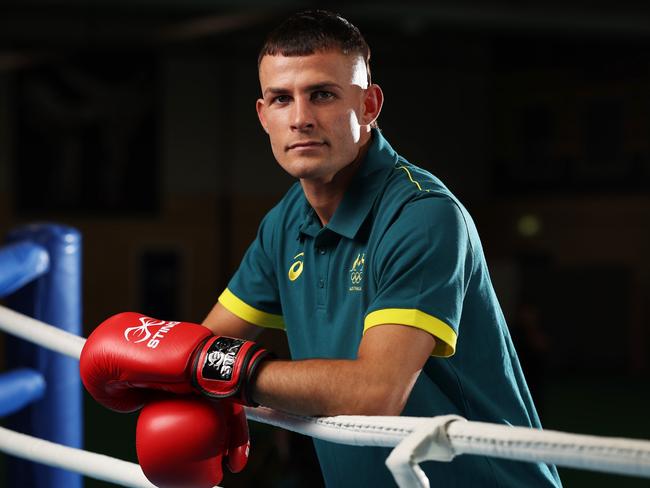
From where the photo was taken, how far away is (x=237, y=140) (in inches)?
390

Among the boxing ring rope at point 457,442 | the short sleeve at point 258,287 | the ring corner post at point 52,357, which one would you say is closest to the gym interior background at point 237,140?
the ring corner post at point 52,357

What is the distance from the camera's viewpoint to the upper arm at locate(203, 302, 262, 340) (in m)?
1.57

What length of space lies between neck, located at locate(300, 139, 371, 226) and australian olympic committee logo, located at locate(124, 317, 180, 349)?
32 cm

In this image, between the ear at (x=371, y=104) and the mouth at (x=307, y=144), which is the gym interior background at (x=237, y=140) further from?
the mouth at (x=307, y=144)

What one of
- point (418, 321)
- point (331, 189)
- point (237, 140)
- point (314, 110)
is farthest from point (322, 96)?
point (237, 140)

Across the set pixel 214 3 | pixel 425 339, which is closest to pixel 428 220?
pixel 425 339

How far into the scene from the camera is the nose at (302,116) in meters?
1.29

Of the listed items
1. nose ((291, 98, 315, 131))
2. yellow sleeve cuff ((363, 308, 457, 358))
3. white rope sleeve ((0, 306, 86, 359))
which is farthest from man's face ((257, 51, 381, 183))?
white rope sleeve ((0, 306, 86, 359))

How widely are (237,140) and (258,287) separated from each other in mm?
8494

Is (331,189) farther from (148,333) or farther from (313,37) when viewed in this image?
(148,333)

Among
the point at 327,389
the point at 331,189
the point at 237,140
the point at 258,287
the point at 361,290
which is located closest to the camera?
the point at 327,389

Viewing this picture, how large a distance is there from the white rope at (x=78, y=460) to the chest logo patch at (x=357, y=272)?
390 millimetres

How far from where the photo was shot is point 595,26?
850 cm

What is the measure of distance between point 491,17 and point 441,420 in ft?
25.8
